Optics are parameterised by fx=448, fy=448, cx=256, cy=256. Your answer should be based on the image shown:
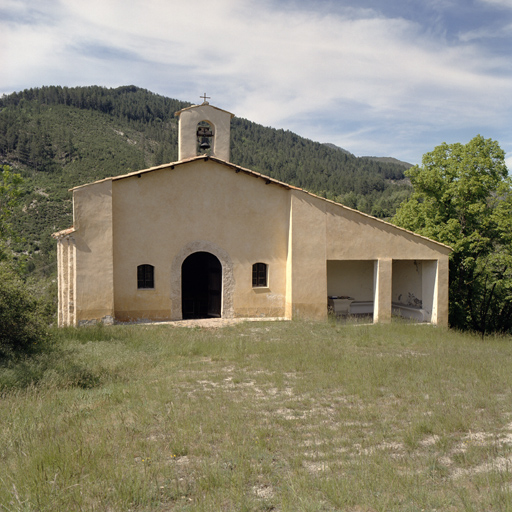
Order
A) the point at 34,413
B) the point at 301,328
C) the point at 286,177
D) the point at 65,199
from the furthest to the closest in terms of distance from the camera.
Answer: the point at 286,177 → the point at 65,199 → the point at 301,328 → the point at 34,413

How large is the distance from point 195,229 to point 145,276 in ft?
7.50

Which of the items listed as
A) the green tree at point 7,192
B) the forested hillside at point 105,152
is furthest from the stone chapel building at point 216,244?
the forested hillside at point 105,152

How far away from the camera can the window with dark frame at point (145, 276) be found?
48.5 ft

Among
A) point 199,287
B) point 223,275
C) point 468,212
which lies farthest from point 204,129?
point 468,212

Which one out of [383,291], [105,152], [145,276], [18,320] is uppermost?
[105,152]

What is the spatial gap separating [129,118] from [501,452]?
81078 mm

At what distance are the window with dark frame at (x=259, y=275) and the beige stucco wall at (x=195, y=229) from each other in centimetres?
23

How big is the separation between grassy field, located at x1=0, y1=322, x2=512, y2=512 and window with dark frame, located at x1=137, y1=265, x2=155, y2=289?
417 centimetres

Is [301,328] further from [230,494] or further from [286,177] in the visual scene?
[286,177]

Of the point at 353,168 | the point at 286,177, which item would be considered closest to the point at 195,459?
the point at 286,177

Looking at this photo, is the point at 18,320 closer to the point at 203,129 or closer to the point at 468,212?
the point at 203,129

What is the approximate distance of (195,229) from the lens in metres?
15.2

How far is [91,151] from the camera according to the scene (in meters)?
57.7

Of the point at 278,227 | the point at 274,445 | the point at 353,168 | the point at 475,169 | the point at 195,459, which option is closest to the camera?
the point at 195,459
